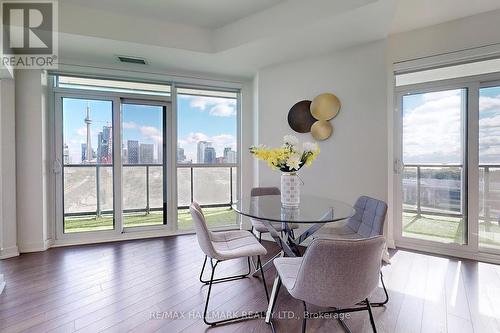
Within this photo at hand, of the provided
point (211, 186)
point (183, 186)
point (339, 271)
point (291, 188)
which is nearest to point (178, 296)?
point (291, 188)

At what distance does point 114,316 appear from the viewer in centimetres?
193

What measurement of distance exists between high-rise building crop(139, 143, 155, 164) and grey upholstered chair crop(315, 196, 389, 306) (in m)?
2.79

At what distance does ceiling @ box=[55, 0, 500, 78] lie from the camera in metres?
2.56

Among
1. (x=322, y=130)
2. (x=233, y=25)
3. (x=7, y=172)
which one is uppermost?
(x=233, y=25)

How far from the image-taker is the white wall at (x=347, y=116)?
3.00 meters

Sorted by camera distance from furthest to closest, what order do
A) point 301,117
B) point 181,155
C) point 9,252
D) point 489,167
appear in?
point 181,155 < point 301,117 < point 9,252 < point 489,167

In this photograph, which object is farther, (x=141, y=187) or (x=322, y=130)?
(x=141, y=187)

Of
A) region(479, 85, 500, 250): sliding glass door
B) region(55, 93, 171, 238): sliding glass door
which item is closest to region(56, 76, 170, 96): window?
region(55, 93, 171, 238): sliding glass door

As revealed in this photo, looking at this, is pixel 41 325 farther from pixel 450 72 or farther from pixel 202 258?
pixel 450 72

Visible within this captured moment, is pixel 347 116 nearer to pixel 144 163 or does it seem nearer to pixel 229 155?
pixel 229 155

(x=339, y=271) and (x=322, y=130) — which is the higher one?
(x=322, y=130)

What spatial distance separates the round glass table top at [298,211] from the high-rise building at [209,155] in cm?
193

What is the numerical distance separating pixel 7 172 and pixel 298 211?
358 cm

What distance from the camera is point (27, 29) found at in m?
2.68
